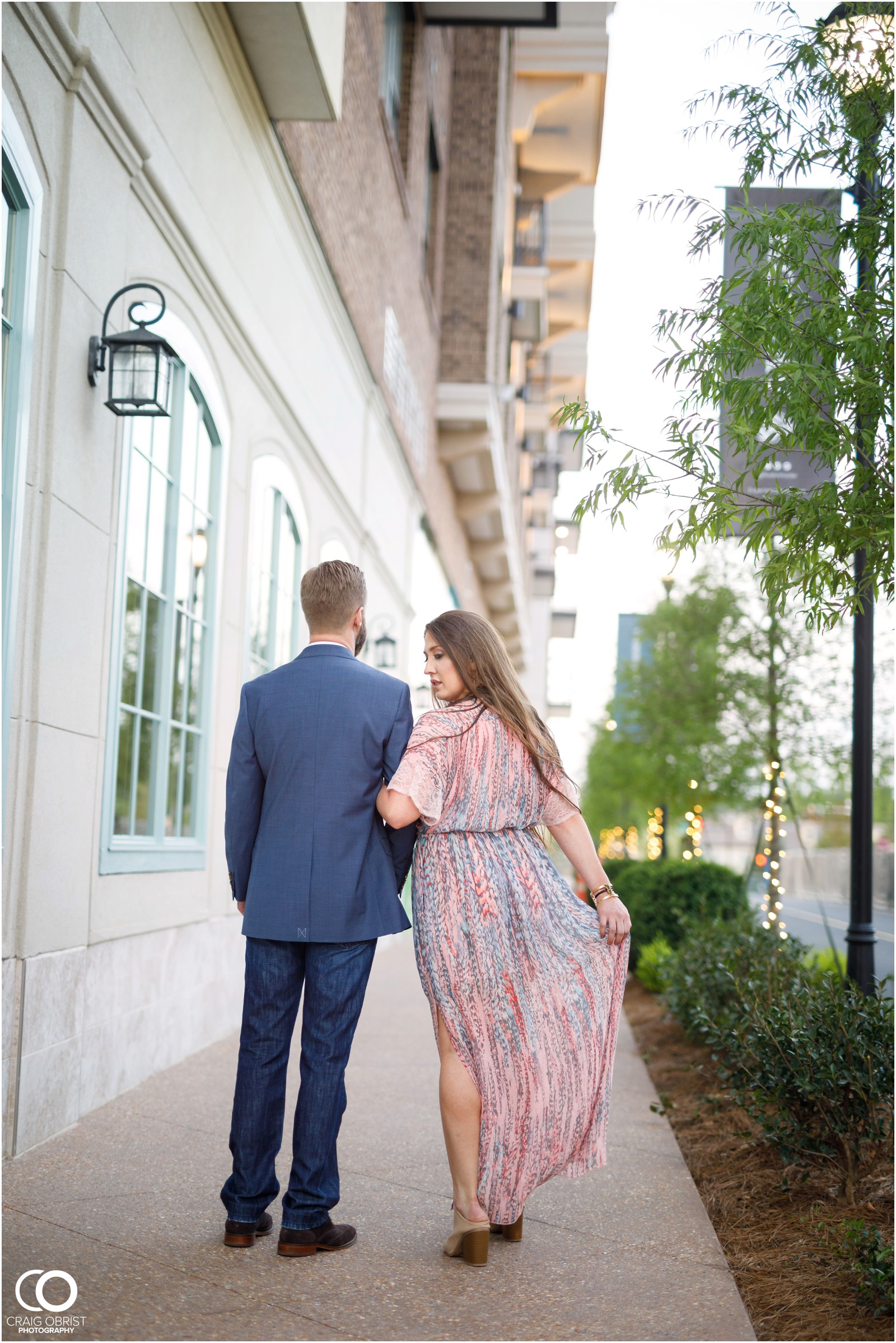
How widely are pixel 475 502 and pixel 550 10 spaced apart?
1118 cm

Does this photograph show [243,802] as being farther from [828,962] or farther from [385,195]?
[385,195]

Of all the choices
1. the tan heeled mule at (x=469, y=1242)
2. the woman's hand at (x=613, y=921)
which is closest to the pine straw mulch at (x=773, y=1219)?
the tan heeled mule at (x=469, y=1242)

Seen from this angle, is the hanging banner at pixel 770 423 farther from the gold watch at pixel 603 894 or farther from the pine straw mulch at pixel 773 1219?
the pine straw mulch at pixel 773 1219

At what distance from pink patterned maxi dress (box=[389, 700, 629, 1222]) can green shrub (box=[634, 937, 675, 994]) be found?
244 inches

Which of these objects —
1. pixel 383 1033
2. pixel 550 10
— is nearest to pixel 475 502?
pixel 550 10

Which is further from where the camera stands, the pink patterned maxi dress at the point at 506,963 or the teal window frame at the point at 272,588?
the teal window frame at the point at 272,588

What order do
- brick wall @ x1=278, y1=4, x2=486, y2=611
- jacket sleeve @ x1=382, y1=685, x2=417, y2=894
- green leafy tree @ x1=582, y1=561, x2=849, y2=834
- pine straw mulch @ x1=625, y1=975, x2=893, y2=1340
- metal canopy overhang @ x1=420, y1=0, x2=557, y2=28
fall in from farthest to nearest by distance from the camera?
green leafy tree @ x1=582, y1=561, x2=849, y2=834, metal canopy overhang @ x1=420, y1=0, x2=557, y2=28, brick wall @ x1=278, y1=4, x2=486, y2=611, jacket sleeve @ x1=382, y1=685, x2=417, y2=894, pine straw mulch @ x1=625, y1=975, x2=893, y2=1340

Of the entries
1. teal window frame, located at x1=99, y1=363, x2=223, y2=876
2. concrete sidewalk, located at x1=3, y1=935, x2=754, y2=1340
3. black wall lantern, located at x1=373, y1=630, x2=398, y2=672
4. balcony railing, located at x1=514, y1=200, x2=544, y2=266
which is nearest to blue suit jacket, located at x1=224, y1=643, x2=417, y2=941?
concrete sidewalk, located at x1=3, y1=935, x2=754, y2=1340

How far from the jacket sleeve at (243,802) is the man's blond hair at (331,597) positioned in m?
0.35

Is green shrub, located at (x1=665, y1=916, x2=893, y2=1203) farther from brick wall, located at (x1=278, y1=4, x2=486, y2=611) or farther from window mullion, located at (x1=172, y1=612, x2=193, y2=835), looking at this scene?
brick wall, located at (x1=278, y1=4, x2=486, y2=611)

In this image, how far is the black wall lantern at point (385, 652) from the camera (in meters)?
14.1

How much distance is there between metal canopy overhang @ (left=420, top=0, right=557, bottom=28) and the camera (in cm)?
1566

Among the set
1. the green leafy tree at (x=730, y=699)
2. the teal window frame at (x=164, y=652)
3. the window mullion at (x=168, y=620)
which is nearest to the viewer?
the teal window frame at (x=164, y=652)

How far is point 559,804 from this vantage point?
3979mm
